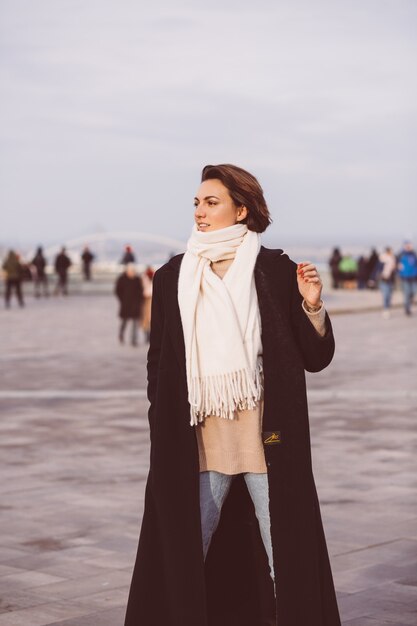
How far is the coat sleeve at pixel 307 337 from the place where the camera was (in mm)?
4191

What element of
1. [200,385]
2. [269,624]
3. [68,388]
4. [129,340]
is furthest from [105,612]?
[129,340]

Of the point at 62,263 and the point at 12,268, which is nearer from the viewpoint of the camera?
the point at 12,268

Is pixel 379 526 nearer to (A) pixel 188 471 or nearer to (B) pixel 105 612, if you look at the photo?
(B) pixel 105 612

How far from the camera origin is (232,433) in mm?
4227

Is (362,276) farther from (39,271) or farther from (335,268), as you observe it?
(39,271)

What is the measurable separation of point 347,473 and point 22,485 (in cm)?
222

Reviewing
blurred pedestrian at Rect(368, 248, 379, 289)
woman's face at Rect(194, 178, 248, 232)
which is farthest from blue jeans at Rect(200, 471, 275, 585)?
blurred pedestrian at Rect(368, 248, 379, 289)

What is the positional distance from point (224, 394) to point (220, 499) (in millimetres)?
371

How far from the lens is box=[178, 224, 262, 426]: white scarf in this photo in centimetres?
417

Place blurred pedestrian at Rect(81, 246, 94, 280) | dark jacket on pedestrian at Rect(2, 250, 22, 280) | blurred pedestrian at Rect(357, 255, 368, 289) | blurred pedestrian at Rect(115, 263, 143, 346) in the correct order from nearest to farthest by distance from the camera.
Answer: blurred pedestrian at Rect(115, 263, 143, 346), dark jacket on pedestrian at Rect(2, 250, 22, 280), blurred pedestrian at Rect(357, 255, 368, 289), blurred pedestrian at Rect(81, 246, 94, 280)

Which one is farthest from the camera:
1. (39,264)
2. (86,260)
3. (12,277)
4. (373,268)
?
(86,260)

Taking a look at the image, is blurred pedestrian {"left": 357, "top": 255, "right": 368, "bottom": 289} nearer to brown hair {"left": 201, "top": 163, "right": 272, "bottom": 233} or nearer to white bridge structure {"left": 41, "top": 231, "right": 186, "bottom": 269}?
white bridge structure {"left": 41, "top": 231, "right": 186, "bottom": 269}

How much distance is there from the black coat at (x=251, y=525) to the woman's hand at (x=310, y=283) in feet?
0.27

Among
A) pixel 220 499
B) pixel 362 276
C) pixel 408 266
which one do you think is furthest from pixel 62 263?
pixel 220 499
